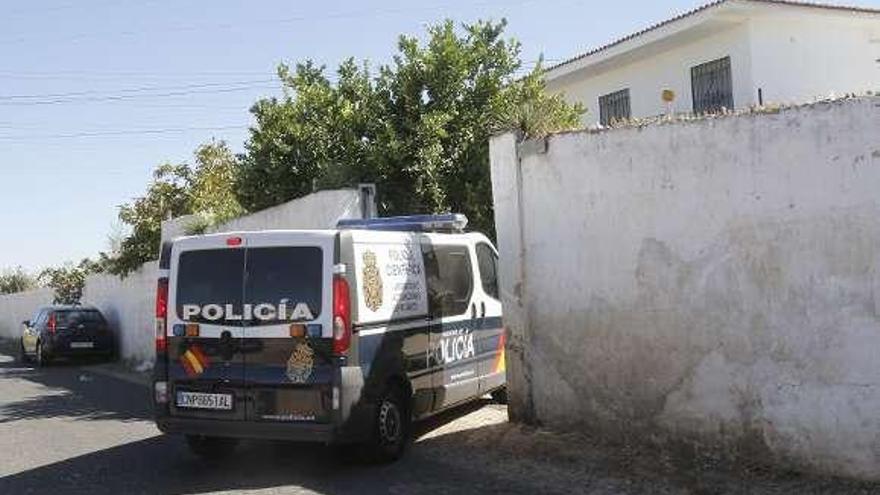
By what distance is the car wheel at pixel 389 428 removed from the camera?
7.77 metres

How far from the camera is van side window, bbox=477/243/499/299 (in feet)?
32.6

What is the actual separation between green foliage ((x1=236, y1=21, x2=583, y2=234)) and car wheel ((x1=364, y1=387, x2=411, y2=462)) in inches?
213

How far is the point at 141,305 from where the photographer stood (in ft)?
66.5

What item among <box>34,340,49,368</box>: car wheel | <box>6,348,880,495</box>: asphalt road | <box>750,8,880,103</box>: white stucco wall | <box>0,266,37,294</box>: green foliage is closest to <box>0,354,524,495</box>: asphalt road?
<box>6,348,880,495</box>: asphalt road

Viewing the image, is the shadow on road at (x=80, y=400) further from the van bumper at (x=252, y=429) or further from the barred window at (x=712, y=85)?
the barred window at (x=712, y=85)

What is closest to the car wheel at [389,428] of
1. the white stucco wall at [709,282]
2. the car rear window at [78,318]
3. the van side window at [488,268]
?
the white stucco wall at [709,282]

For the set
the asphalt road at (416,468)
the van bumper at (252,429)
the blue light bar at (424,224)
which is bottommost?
the asphalt road at (416,468)

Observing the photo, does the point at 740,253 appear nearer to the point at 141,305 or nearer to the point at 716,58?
the point at 716,58

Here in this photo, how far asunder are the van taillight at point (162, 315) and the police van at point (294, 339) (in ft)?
0.04

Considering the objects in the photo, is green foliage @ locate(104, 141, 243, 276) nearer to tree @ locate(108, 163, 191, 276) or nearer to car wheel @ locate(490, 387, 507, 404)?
tree @ locate(108, 163, 191, 276)

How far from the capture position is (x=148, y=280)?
65.8 ft

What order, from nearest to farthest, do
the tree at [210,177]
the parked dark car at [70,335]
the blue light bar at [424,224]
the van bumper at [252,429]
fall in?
the van bumper at [252,429]
the blue light bar at [424,224]
the parked dark car at [70,335]
the tree at [210,177]

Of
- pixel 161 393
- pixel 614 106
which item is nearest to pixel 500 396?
pixel 161 393

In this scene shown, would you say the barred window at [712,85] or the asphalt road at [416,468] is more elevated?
the barred window at [712,85]
